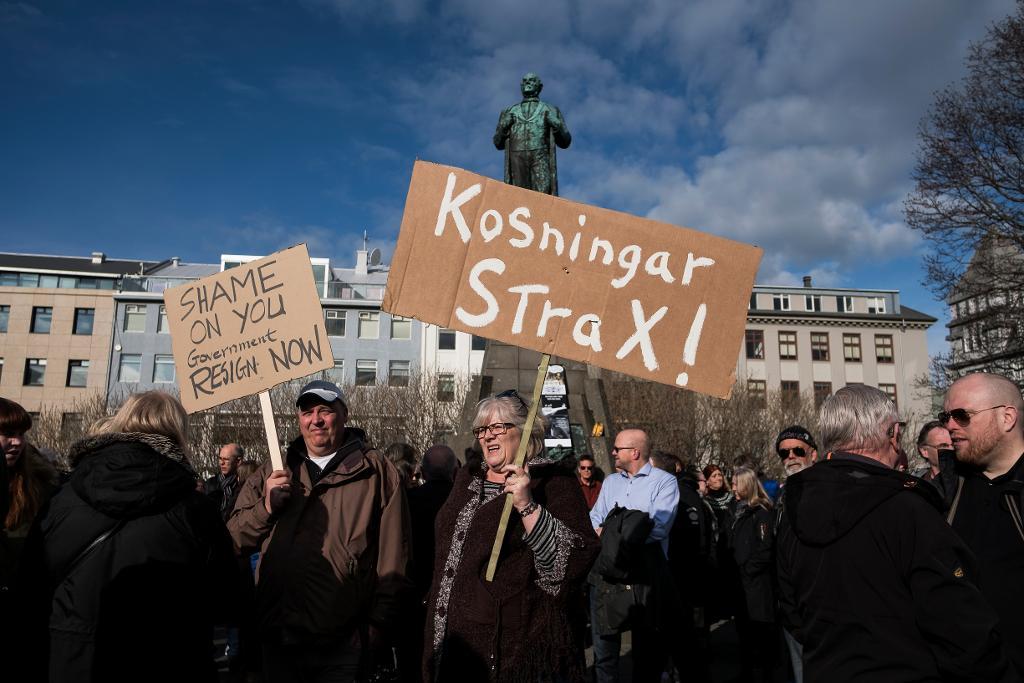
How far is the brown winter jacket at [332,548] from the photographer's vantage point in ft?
10.1

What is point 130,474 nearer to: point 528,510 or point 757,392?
point 528,510

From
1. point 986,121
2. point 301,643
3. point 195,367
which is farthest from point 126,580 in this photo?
point 986,121

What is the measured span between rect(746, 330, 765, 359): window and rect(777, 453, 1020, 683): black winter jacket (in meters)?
51.1

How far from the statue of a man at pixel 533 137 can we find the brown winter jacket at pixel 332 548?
9447 millimetres

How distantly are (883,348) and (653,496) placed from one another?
2140 inches

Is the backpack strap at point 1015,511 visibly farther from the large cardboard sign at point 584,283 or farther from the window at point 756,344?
the window at point 756,344

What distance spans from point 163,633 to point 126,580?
0.22m

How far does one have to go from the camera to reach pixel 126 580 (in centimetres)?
242

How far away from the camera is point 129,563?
242cm

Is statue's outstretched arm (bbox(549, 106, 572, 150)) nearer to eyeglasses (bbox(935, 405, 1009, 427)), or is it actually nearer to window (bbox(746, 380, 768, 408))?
eyeglasses (bbox(935, 405, 1009, 427))

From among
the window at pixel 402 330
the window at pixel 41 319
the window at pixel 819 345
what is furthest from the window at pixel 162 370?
the window at pixel 819 345

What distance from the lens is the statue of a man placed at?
1218 centimetres

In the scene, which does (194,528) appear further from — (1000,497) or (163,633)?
(1000,497)

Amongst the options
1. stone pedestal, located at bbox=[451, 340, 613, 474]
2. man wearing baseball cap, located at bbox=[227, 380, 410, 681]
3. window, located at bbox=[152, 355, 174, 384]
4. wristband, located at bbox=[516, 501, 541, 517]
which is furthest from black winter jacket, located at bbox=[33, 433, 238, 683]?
window, located at bbox=[152, 355, 174, 384]
